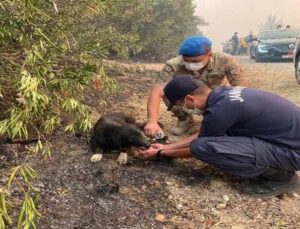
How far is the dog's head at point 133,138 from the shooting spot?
422 centimetres

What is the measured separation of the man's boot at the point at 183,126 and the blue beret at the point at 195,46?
1.04 meters

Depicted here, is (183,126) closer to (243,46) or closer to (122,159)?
(122,159)

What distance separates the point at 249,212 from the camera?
3393 mm

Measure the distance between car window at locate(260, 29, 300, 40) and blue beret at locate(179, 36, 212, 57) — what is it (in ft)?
43.8

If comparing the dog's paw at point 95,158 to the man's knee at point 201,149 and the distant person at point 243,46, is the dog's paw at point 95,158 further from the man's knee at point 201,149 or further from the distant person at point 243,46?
the distant person at point 243,46

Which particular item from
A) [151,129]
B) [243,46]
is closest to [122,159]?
[151,129]

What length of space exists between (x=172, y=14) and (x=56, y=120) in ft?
40.5

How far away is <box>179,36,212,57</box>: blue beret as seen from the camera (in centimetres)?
453

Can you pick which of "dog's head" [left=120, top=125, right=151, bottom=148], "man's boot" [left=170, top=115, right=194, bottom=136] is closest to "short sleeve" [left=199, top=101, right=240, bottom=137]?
"dog's head" [left=120, top=125, right=151, bottom=148]

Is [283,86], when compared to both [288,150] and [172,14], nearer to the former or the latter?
[288,150]

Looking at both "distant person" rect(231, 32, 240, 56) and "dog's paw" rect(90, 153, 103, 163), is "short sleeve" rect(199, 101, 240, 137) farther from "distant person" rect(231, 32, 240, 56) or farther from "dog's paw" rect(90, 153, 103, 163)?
"distant person" rect(231, 32, 240, 56)

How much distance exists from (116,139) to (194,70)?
48.4 inches

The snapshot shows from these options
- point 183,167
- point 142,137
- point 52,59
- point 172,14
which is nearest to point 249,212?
point 183,167

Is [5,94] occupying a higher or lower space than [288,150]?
higher
